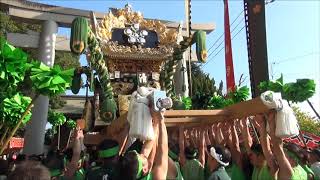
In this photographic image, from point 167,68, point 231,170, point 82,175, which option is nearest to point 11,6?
point 167,68

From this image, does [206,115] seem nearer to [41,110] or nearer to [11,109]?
[11,109]

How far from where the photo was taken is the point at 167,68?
24.0ft

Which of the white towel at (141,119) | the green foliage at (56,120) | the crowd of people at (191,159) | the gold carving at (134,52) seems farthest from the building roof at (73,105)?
the white towel at (141,119)

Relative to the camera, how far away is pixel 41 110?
11789 millimetres

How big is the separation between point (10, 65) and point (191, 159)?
187cm

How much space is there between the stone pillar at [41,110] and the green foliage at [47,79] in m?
8.40

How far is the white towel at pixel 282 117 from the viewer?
112 inches

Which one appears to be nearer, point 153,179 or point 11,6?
point 153,179

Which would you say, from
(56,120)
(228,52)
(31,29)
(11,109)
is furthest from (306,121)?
(11,109)

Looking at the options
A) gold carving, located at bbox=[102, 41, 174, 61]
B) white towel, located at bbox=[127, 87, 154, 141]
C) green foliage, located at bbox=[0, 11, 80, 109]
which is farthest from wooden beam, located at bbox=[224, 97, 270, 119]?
green foliage, located at bbox=[0, 11, 80, 109]

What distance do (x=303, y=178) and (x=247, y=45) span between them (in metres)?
6.50

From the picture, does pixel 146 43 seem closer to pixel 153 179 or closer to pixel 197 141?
pixel 197 141

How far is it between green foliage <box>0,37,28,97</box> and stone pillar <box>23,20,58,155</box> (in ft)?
28.0

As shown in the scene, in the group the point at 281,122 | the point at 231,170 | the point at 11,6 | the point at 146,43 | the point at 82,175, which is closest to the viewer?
the point at 281,122
